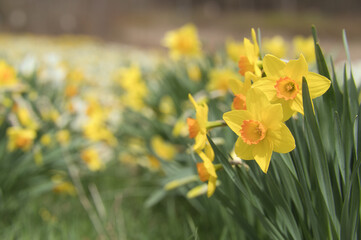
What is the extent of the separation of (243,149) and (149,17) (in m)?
11.7

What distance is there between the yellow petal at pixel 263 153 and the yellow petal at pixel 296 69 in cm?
10

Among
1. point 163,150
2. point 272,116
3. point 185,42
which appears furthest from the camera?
point 185,42

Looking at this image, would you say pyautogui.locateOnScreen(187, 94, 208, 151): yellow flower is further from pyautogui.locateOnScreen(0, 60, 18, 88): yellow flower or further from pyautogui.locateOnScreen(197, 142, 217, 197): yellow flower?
pyautogui.locateOnScreen(0, 60, 18, 88): yellow flower

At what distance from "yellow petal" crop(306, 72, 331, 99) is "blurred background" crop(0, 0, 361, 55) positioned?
31.3ft

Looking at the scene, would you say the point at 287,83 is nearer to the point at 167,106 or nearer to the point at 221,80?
the point at 221,80

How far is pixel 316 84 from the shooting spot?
525 mm

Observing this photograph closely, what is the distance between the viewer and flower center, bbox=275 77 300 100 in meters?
0.52

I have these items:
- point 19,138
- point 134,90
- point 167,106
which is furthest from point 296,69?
point 134,90

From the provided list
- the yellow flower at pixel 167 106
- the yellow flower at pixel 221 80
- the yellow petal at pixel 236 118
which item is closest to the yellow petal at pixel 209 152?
the yellow petal at pixel 236 118

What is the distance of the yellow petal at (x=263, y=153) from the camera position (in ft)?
1.71

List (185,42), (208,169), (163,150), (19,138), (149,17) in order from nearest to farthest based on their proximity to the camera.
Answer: (208,169) → (19,138) → (163,150) → (185,42) → (149,17)

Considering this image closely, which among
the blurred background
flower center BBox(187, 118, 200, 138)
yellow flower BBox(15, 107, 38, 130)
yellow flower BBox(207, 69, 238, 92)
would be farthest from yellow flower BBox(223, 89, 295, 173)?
the blurred background

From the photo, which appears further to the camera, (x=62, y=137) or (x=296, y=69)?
(x=62, y=137)

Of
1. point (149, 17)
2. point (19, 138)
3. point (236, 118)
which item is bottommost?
point (149, 17)
